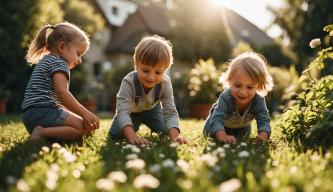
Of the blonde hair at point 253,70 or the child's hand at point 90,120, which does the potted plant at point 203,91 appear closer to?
the blonde hair at point 253,70

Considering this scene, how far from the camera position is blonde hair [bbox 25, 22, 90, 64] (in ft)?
15.4

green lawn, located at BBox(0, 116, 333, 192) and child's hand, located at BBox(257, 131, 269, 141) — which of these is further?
child's hand, located at BBox(257, 131, 269, 141)

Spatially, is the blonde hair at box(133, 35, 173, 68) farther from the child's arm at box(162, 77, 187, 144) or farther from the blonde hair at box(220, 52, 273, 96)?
the blonde hair at box(220, 52, 273, 96)

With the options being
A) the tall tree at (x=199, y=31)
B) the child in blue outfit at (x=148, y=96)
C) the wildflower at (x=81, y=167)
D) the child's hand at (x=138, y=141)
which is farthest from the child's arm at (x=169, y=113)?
the tall tree at (x=199, y=31)

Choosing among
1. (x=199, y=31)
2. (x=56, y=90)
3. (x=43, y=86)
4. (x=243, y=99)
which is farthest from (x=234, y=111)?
(x=199, y=31)

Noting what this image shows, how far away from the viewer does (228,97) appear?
4.70m

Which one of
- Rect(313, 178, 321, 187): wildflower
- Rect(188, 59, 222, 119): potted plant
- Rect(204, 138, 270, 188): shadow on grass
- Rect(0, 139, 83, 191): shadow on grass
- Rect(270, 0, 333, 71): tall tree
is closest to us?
Rect(313, 178, 321, 187): wildflower

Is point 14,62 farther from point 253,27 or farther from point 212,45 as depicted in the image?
point 253,27

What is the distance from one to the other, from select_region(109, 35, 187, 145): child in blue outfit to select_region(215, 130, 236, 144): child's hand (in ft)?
1.21

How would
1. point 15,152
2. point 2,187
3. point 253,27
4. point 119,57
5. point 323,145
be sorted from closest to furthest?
point 2,187, point 15,152, point 323,145, point 119,57, point 253,27

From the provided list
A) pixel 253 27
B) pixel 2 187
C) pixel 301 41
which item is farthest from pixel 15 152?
pixel 253 27

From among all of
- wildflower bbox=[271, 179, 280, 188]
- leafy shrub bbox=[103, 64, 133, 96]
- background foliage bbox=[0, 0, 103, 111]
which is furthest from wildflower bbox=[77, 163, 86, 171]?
leafy shrub bbox=[103, 64, 133, 96]

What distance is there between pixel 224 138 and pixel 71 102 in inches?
59.7

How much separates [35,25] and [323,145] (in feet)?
42.9
